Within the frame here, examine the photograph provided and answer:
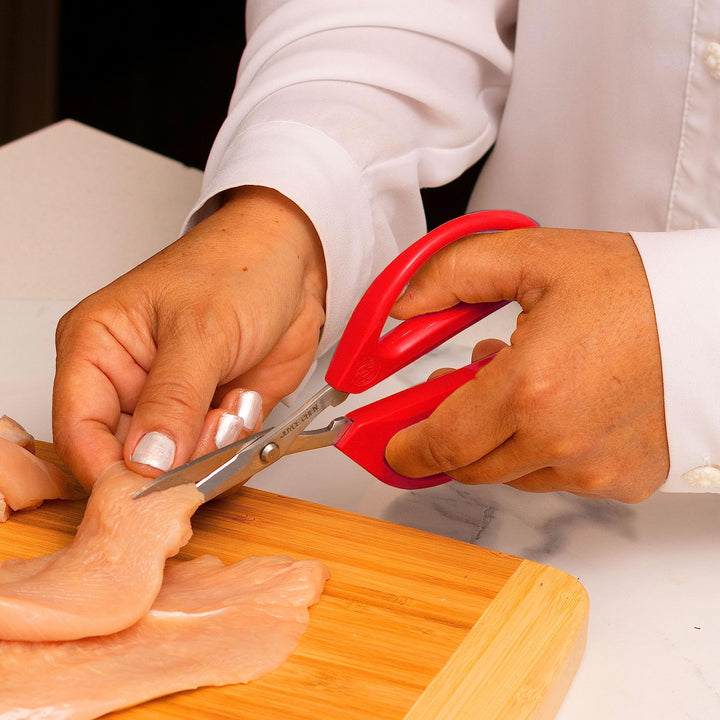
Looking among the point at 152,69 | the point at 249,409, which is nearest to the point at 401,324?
the point at 249,409

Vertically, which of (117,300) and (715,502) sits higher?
(117,300)

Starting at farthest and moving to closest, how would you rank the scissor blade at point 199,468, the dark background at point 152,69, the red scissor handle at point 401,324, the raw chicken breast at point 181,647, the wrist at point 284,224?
1. the dark background at point 152,69
2. the wrist at point 284,224
3. the red scissor handle at point 401,324
4. the scissor blade at point 199,468
5. the raw chicken breast at point 181,647

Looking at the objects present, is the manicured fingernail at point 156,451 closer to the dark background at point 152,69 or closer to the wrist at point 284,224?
the wrist at point 284,224

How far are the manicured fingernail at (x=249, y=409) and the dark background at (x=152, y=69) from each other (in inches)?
143

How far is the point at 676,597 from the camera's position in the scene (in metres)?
1.33

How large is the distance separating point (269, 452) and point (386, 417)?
16 centimetres

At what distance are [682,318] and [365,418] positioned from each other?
39 cm

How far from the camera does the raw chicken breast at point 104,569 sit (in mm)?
1072

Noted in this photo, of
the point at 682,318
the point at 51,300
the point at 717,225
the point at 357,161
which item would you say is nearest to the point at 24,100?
the point at 51,300

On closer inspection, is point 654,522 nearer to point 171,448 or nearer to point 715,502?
point 715,502

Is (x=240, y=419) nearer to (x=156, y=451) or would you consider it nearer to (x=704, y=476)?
(x=156, y=451)

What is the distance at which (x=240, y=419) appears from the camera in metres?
1.34

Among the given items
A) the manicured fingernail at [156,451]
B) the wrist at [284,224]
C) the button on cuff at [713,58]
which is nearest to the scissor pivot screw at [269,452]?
the manicured fingernail at [156,451]

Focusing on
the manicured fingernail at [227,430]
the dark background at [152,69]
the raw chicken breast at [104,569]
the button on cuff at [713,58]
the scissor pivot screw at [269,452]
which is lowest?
the dark background at [152,69]
